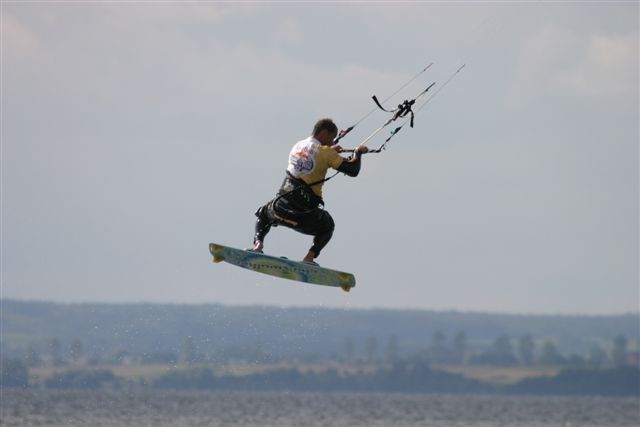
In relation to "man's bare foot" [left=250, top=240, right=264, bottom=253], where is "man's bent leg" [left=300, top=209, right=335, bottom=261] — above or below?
above

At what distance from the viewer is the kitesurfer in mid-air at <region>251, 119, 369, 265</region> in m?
28.0

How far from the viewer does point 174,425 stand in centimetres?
8062

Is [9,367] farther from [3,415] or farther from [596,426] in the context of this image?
[596,426]

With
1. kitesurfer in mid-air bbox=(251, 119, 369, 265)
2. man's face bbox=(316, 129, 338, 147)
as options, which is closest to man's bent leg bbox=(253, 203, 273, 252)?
kitesurfer in mid-air bbox=(251, 119, 369, 265)

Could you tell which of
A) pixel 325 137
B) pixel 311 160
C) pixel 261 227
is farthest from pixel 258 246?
pixel 325 137

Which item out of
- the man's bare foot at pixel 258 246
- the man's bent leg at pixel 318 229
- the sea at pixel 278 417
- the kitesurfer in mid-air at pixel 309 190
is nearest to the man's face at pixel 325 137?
the kitesurfer in mid-air at pixel 309 190

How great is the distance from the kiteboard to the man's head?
2.89 metres

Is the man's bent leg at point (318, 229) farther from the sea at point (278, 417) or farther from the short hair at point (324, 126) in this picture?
the sea at point (278, 417)

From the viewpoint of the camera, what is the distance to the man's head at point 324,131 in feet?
92.3

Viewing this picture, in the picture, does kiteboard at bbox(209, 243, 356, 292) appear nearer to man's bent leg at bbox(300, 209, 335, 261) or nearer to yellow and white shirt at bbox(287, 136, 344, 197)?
man's bent leg at bbox(300, 209, 335, 261)

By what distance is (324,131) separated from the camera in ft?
92.3

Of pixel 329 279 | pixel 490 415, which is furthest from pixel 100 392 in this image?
pixel 329 279

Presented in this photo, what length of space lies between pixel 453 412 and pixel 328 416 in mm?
22366

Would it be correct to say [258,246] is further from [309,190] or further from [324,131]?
[324,131]
